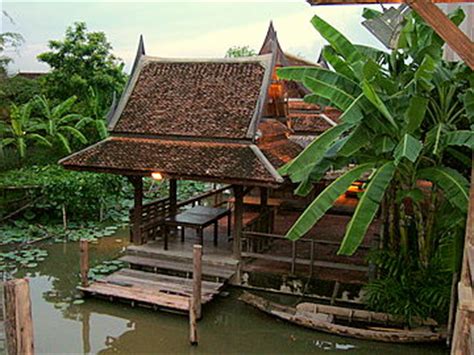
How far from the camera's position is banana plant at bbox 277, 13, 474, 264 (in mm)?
5793

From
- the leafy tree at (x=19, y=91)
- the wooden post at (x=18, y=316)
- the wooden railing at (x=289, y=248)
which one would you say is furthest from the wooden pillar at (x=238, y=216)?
the leafy tree at (x=19, y=91)

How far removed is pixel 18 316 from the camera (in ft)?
13.0

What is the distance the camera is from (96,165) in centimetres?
934

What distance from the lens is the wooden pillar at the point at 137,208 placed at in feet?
31.7

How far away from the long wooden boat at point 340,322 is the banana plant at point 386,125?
104 centimetres

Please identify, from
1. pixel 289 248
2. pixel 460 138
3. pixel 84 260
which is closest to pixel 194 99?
pixel 289 248

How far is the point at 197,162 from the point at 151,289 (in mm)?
2379

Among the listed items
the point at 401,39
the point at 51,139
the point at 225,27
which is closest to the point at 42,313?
the point at 401,39

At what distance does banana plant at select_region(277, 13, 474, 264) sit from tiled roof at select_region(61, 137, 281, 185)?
166cm

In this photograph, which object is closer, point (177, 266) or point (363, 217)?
point (363, 217)

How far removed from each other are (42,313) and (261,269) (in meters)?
3.81

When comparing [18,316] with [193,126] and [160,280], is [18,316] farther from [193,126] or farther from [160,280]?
[193,126]

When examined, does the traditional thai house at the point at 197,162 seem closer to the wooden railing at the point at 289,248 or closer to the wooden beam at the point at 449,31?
the wooden railing at the point at 289,248

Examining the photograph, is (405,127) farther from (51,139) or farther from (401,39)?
(51,139)
